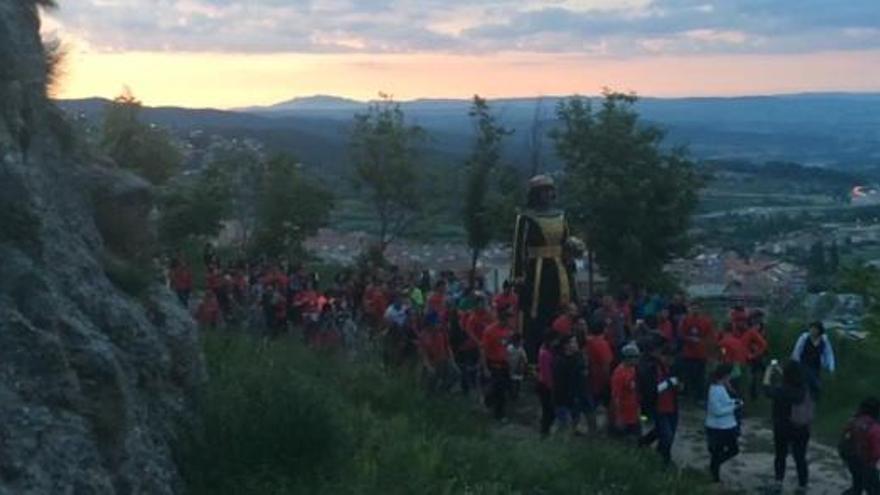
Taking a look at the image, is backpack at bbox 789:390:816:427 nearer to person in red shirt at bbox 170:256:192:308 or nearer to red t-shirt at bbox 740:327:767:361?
red t-shirt at bbox 740:327:767:361

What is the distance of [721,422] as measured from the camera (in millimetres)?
13469

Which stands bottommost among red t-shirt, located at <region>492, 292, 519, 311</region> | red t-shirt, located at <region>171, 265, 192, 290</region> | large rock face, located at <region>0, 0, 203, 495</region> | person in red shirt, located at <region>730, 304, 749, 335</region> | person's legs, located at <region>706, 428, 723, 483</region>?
Result: person's legs, located at <region>706, 428, 723, 483</region>

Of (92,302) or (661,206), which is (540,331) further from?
(661,206)

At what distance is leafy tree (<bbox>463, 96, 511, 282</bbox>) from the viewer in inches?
1329

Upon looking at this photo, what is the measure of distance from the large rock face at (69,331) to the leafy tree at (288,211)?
74.7ft

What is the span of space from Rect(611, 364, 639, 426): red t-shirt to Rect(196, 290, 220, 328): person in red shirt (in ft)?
19.5

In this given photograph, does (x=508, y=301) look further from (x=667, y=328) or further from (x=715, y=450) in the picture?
(x=715, y=450)

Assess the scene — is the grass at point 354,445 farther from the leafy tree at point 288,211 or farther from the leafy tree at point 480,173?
the leafy tree at point 288,211

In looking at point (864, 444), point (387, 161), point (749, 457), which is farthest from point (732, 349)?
point (387, 161)

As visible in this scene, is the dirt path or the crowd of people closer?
the crowd of people

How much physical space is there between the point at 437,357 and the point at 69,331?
7.78 metres

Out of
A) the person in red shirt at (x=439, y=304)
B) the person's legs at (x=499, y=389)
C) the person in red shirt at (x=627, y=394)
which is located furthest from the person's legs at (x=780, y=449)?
the person in red shirt at (x=439, y=304)

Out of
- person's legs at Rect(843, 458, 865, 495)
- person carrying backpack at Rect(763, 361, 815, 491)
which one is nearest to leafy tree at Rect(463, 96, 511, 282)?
person carrying backpack at Rect(763, 361, 815, 491)

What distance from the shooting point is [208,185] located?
34500 mm
